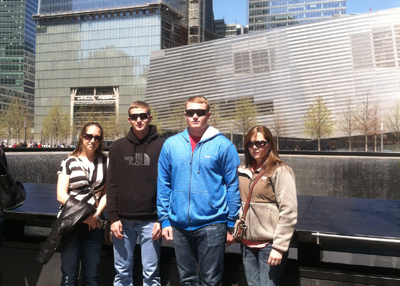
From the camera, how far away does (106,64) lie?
280 feet

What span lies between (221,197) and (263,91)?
6091 centimetres

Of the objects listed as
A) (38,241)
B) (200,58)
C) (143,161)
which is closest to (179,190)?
(143,161)

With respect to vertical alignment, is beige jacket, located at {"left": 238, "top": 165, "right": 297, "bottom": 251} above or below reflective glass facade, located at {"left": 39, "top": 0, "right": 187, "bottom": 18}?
below

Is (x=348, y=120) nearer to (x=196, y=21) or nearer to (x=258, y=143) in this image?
(x=258, y=143)

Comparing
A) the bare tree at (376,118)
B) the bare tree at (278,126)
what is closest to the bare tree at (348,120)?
the bare tree at (376,118)

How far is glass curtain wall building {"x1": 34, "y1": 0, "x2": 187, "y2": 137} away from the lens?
83.4m

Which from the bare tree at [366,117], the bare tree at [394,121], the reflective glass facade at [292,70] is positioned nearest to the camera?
the bare tree at [394,121]

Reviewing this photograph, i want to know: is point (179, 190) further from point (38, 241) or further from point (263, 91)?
point (263, 91)

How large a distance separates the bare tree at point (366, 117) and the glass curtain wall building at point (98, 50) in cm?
4723

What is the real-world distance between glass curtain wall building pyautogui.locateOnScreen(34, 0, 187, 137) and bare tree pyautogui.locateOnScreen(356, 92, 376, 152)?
4723 centimetres

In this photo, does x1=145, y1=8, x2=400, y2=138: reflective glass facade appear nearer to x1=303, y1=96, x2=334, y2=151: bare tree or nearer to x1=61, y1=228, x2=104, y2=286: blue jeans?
x1=303, y1=96, x2=334, y2=151: bare tree

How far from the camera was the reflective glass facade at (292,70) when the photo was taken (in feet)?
179

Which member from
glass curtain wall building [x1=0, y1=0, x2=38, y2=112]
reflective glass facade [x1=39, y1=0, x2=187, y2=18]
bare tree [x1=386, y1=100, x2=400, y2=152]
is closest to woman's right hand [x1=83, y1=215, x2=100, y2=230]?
bare tree [x1=386, y1=100, x2=400, y2=152]

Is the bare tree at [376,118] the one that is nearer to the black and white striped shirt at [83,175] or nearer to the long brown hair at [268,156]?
the long brown hair at [268,156]
